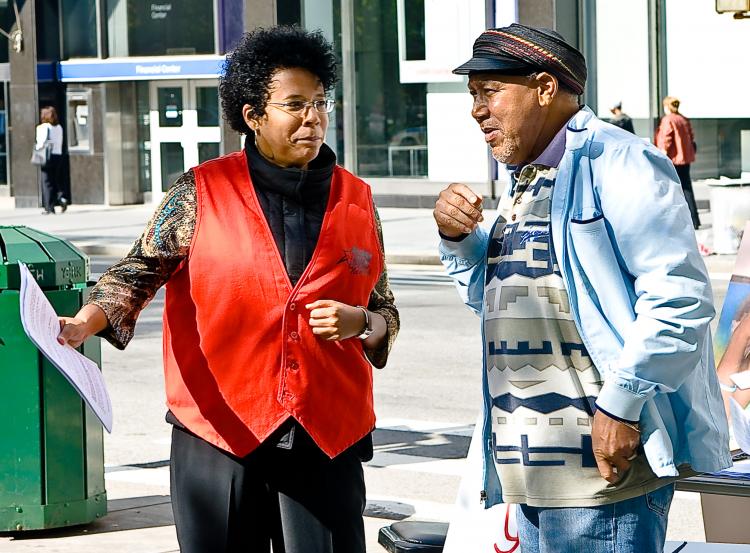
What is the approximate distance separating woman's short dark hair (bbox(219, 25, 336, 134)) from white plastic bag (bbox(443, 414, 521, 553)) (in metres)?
1.09

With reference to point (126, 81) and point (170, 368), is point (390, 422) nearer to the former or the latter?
point (170, 368)

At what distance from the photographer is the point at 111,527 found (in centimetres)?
600

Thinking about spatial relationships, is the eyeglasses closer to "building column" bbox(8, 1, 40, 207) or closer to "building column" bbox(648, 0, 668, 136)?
"building column" bbox(648, 0, 668, 136)

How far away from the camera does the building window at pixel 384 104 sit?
80.7 feet

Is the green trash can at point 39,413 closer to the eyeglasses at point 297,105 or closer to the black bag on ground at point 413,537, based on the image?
the black bag on ground at point 413,537

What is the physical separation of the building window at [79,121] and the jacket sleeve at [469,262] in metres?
24.9

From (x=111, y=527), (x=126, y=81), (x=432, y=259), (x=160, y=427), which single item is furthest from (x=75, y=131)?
(x=111, y=527)

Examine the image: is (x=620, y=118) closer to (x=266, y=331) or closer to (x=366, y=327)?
(x=366, y=327)

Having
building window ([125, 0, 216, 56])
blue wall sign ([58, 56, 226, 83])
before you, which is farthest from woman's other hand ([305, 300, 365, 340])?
building window ([125, 0, 216, 56])

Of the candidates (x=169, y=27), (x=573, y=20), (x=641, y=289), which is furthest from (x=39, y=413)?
(x=169, y=27)

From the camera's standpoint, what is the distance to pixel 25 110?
27.6 m

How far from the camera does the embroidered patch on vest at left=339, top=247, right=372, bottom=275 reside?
3645 mm

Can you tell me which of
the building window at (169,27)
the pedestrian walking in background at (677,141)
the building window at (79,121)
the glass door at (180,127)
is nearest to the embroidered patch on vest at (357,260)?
the pedestrian walking in background at (677,141)

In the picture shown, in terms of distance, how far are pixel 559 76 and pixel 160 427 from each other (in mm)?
5569
